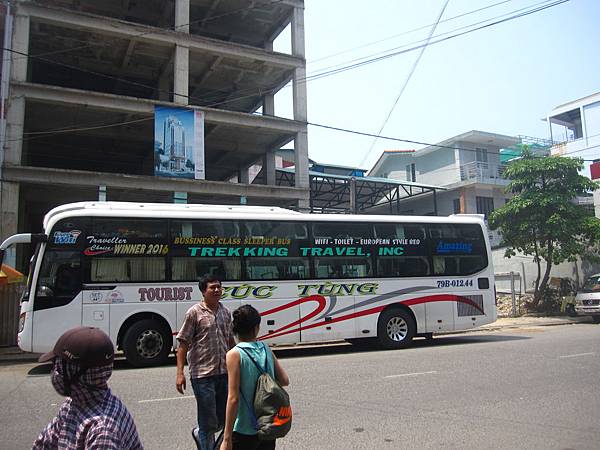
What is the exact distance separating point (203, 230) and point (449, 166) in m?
25.7

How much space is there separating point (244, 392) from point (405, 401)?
4.25 meters

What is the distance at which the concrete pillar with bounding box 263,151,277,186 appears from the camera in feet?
90.2

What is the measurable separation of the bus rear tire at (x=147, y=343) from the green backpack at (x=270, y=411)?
315 inches

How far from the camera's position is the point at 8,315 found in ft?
46.9

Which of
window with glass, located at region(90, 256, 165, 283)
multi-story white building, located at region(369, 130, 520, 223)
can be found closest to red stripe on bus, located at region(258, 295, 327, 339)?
window with glass, located at region(90, 256, 165, 283)

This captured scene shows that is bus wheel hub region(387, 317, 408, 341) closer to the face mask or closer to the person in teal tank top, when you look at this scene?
the person in teal tank top

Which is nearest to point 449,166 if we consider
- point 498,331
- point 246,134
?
point 246,134

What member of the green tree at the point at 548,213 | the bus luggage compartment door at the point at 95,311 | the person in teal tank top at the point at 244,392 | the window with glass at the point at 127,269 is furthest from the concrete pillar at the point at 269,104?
the person in teal tank top at the point at 244,392

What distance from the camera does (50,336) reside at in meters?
9.95

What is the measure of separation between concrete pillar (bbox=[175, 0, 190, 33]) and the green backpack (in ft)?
73.2

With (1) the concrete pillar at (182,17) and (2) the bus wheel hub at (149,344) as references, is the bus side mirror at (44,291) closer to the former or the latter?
(2) the bus wheel hub at (149,344)

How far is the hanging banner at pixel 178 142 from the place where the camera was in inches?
849

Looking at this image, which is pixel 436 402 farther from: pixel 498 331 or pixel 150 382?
pixel 498 331

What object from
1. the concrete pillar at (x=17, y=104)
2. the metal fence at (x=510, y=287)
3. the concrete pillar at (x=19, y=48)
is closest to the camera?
the concrete pillar at (x=17, y=104)
